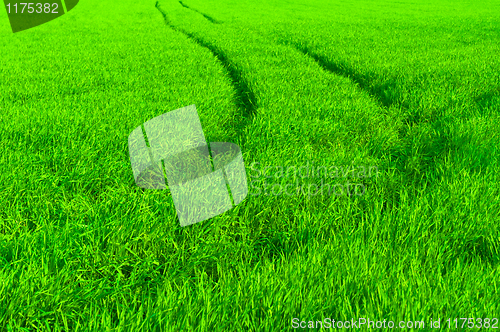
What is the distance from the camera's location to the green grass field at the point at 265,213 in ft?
3.40

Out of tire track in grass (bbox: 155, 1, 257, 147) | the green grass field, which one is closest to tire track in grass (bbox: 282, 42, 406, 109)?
the green grass field

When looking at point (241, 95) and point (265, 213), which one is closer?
point (265, 213)

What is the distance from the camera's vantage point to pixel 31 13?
1508 centimetres

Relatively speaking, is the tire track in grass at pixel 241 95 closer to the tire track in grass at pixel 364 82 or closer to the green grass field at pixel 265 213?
the green grass field at pixel 265 213

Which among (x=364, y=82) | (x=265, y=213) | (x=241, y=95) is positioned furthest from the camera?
(x=364, y=82)

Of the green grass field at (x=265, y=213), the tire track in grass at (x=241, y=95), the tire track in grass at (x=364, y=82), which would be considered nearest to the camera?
the green grass field at (x=265, y=213)

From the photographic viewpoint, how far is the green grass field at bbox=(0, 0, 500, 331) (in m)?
1.04

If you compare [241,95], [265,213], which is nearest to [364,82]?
[241,95]

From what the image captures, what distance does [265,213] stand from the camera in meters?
1.67

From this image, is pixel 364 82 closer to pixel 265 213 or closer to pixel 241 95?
pixel 241 95

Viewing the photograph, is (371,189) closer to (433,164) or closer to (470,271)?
(433,164)

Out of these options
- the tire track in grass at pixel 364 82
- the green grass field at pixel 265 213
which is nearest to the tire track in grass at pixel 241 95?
the green grass field at pixel 265 213

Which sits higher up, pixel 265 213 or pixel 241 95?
pixel 241 95

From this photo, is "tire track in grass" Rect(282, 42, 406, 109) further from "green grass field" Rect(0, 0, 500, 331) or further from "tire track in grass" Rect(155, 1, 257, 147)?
"tire track in grass" Rect(155, 1, 257, 147)
